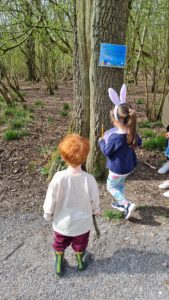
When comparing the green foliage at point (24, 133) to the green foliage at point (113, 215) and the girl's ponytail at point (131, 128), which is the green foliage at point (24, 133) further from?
the girl's ponytail at point (131, 128)

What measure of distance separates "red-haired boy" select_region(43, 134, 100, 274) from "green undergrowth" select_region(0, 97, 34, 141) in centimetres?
406

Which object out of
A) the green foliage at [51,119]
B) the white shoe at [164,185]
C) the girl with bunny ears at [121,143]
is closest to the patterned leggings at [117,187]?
the girl with bunny ears at [121,143]

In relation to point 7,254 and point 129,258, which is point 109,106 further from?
point 7,254

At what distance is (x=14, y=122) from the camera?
24.5 ft

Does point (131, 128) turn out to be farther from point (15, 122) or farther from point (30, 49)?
point (30, 49)

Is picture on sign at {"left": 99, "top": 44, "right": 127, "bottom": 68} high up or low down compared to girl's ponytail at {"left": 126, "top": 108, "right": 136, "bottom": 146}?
up

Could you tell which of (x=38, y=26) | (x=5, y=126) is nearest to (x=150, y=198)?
(x=5, y=126)

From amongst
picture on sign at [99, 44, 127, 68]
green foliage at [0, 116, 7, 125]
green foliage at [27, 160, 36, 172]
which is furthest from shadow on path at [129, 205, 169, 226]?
green foliage at [0, 116, 7, 125]

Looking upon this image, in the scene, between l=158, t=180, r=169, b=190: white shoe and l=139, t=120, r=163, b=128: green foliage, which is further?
l=139, t=120, r=163, b=128: green foliage

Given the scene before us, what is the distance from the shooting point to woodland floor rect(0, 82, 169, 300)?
2.49 m

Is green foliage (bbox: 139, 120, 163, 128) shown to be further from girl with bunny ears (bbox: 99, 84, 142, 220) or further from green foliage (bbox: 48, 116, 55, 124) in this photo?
girl with bunny ears (bbox: 99, 84, 142, 220)

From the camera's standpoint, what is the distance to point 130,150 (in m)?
3.29

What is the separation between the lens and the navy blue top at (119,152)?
3174 millimetres

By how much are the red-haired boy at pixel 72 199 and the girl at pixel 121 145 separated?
2.35ft
